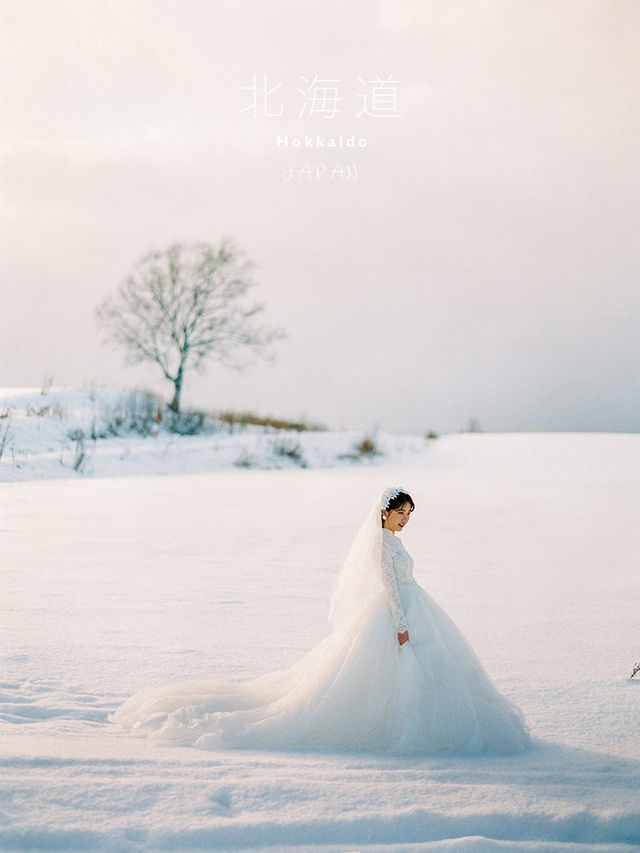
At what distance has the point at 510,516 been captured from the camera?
33.1 ft

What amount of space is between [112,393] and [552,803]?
16.0m

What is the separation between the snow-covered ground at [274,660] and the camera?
2.21 metres

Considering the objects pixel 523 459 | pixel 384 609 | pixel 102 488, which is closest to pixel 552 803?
pixel 384 609

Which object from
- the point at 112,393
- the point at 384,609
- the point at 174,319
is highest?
the point at 174,319

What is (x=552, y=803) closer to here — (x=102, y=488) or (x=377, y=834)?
(x=377, y=834)

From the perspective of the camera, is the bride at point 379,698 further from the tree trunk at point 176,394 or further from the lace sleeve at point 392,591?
the tree trunk at point 176,394

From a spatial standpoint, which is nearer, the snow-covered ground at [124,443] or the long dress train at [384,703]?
the long dress train at [384,703]

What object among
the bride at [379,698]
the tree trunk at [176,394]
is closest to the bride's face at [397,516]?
the bride at [379,698]

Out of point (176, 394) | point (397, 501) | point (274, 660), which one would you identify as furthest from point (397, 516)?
point (176, 394)

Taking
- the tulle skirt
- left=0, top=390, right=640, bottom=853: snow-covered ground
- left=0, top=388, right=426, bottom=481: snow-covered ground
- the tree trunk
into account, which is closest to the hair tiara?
the tulle skirt

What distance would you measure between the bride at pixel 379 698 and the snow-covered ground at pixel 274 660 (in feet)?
0.33

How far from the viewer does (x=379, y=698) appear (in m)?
2.85

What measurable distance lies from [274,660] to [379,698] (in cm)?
129

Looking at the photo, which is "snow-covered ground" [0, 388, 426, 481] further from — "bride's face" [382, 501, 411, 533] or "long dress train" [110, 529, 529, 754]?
"bride's face" [382, 501, 411, 533]
